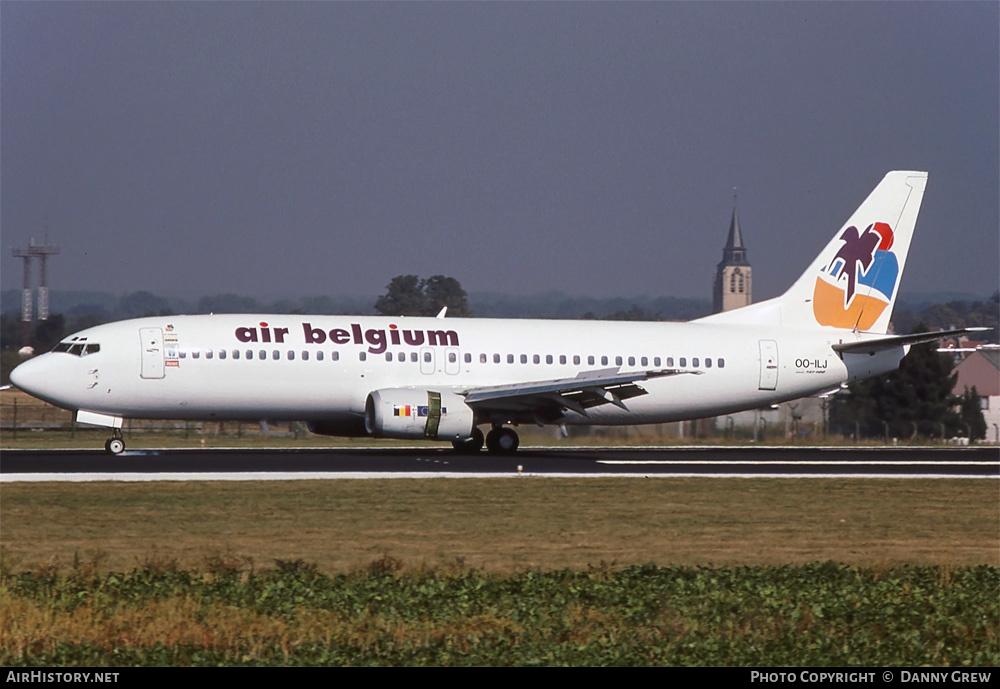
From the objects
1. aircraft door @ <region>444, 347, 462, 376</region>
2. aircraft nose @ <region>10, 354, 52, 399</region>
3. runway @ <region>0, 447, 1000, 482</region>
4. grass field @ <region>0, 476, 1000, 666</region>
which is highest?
aircraft door @ <region>444, 347, 462, 376</region>

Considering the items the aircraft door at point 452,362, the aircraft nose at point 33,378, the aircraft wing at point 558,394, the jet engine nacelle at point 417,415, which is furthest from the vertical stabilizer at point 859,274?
the aircraft nose at point 33,378

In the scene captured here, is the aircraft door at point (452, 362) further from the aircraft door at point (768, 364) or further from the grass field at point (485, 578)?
→ the grass field at point (485, 578)

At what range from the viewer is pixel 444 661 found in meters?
12.3

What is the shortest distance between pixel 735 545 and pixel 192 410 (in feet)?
66.2

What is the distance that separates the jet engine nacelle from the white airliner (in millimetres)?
41

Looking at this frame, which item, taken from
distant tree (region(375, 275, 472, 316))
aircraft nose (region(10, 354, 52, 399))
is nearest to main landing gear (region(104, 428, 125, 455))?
aircraft nose (region(10, 354, 52, 399))

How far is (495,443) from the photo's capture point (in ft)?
129

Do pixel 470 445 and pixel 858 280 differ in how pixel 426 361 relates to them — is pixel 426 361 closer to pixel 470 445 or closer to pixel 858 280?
pixel 470 445

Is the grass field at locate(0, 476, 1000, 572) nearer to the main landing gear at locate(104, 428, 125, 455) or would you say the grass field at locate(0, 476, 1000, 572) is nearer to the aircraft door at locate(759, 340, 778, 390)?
the main landing gear at locate(104, 428, 125, 455)

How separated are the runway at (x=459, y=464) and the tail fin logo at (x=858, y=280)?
450 cm

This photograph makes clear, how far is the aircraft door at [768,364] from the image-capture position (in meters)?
42.5

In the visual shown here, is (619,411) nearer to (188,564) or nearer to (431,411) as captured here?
(431,411)

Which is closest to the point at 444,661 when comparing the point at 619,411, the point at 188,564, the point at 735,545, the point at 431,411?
the point at 188,564

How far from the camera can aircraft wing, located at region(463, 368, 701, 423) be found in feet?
122
